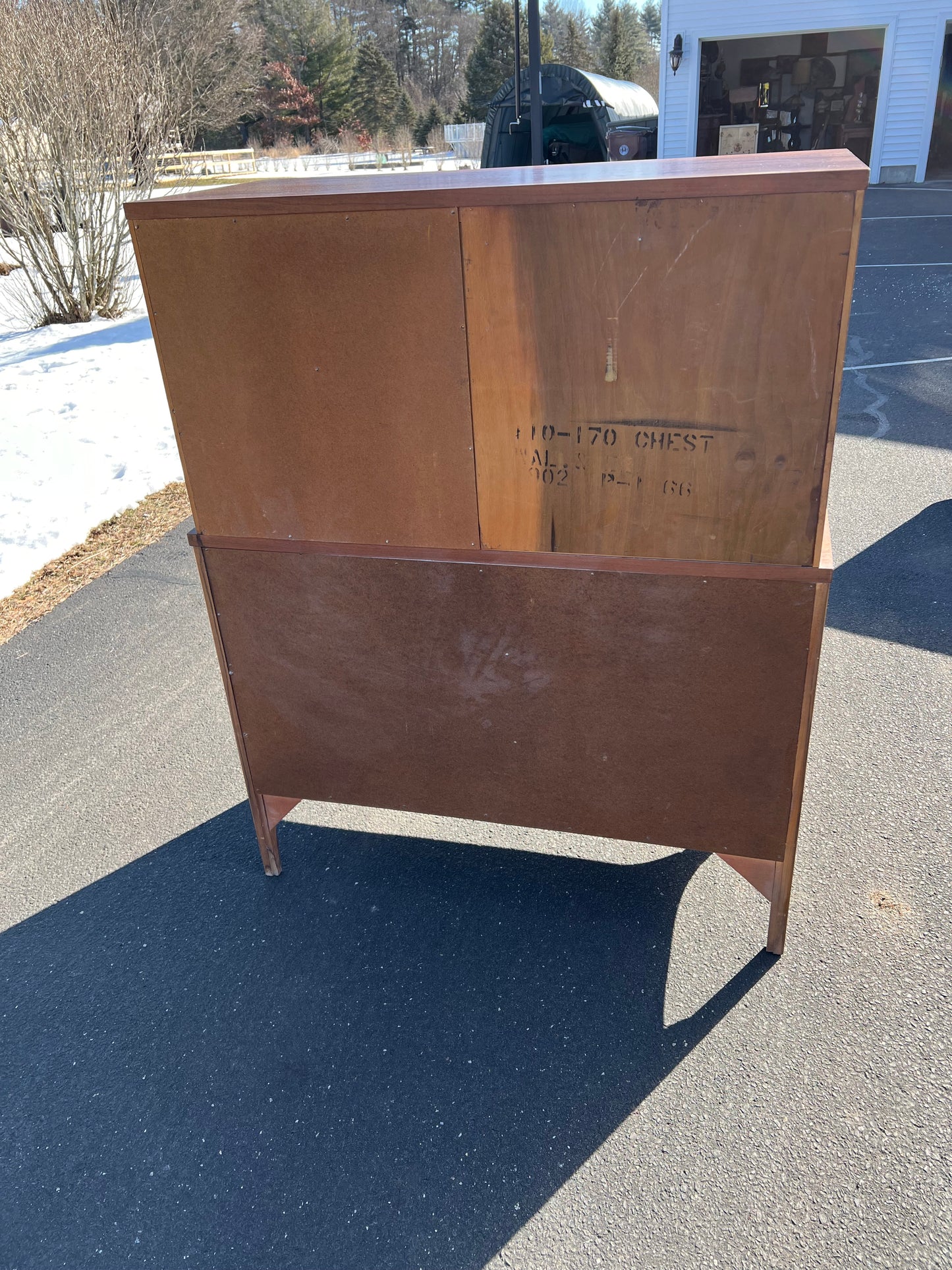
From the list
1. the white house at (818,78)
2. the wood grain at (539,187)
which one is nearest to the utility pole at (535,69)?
the wood grain at (539,187)

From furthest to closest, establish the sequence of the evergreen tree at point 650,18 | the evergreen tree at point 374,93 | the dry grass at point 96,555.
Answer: the evergreen tree at point 650,18, the evergreen tree at point 374,93, the dry grass at point 96,555

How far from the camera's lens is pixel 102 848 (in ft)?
8.98

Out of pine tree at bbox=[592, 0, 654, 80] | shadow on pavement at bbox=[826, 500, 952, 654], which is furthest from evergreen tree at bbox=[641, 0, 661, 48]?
shadow on pavement at bbox=[826, 500, 952, 654]

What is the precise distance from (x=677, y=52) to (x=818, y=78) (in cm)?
432

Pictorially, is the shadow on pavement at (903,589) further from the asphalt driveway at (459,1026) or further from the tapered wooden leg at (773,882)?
the tapered wooden leg at (773,882)

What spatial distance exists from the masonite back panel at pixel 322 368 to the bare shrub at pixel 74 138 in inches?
285

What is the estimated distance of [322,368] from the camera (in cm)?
189

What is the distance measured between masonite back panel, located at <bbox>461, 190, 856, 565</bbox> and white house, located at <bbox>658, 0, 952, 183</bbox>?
18.0 meters

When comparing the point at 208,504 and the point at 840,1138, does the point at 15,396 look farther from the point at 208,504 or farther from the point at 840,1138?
the point at 840,1138

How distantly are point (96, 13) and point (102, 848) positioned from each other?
856 centimetres

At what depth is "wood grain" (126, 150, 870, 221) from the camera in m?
1.49

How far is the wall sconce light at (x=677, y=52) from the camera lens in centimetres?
1667

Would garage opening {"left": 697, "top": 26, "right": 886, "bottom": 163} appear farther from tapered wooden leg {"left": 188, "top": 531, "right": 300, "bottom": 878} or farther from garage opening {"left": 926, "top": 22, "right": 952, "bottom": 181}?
tapered wooden leg {"left": 188, "top": 531, "right": 300, "bottom": 878}

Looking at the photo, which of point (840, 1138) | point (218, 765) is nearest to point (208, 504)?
point (218, 765)
